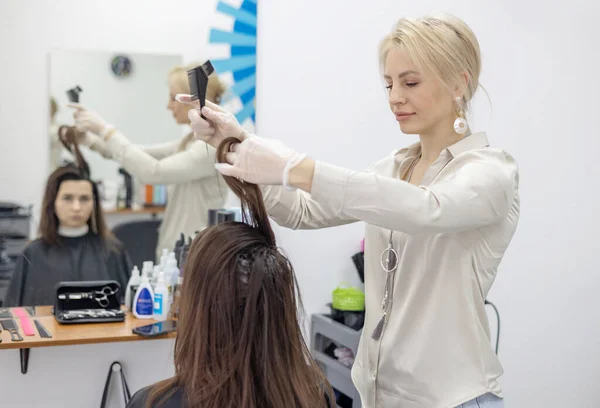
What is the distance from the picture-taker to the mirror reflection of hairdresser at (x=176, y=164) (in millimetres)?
2496

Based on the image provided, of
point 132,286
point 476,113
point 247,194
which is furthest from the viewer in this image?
point 476,113

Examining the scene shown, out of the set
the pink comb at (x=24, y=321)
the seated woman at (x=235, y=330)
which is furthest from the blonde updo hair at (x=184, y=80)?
the seated woman at (x=235, y=330)

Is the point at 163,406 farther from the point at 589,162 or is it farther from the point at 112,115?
the point at 589,162

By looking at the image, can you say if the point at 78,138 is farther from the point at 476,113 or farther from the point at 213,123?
the point at 476,113

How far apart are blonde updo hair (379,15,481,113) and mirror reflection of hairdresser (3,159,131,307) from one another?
4.55 feet

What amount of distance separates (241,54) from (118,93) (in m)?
0.47

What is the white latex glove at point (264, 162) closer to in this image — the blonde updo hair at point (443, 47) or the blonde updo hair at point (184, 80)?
the blonde updo hair at point (443, 47)

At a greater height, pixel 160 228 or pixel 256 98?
pixel 256 98

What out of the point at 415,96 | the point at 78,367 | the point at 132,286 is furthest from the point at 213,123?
the point at 78,367

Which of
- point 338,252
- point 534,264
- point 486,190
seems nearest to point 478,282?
point 486,190

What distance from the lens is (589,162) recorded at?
3.02 m

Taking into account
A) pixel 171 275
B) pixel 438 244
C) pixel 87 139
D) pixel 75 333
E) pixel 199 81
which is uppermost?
pixel 199 81

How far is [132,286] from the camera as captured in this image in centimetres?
249

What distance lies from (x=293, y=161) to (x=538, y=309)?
6.64ft
